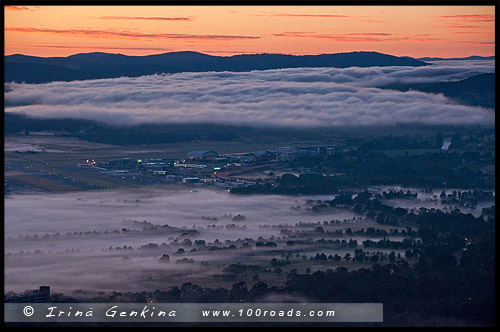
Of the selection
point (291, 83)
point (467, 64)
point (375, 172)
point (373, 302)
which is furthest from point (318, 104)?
point (373, 302)

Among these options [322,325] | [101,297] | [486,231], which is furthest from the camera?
[486,231]

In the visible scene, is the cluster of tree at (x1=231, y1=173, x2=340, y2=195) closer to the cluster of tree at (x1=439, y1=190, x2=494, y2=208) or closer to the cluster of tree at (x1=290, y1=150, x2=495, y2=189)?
the cluster of tree at (x1=290, y1=150, x2=495, y2=189)

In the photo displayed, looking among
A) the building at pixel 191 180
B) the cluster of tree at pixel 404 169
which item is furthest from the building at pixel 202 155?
the cluster of tree at pixel 404 169

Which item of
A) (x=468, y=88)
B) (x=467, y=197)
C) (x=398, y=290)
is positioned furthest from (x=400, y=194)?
(x=398, y=290)

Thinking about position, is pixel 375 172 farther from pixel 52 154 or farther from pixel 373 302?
pixel 52 154

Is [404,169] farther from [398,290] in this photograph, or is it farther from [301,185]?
[398,290]

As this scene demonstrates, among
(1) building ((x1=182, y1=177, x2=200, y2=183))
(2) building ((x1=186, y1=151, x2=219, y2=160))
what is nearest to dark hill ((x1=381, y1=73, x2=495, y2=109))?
(2) building ((x1=186, y1=151, x2=219, y2=160))
